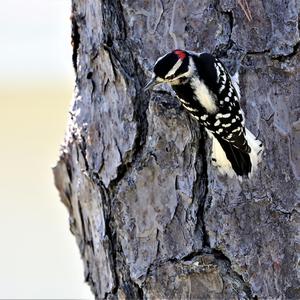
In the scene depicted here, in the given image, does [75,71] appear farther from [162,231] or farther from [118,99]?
[162,231]

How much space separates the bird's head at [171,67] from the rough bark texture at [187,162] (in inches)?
5.0

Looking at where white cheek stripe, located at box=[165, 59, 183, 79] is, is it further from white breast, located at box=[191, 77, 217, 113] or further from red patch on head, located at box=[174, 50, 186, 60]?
white breast, located at box=[191, 77, 217, 113]

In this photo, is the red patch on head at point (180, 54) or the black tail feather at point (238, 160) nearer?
the red patch on head at point (180, 54)

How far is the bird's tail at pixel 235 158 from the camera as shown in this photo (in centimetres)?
312

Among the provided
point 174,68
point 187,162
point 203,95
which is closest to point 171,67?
point 174,68

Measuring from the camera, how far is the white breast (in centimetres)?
312

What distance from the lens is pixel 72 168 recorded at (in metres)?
3.50

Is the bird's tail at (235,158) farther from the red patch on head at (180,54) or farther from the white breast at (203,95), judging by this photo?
the red patch on head at (180,54)

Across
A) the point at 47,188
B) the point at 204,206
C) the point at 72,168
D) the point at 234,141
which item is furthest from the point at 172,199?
the point at 47,188

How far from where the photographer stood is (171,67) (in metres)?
3.05

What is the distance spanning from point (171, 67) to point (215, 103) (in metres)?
0.24

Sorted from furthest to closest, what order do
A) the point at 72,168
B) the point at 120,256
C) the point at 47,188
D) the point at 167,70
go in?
the point at 47,188
the point at 72,168
the point at 120,256
the point at 167,70

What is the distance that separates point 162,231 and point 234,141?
0.43 metres

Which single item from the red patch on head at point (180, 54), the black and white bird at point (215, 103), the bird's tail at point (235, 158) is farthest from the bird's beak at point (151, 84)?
the bird's tail at point (235, 158)
